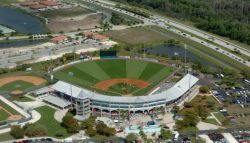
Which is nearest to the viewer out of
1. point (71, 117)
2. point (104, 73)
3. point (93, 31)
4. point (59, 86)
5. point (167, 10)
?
point (71, 117)

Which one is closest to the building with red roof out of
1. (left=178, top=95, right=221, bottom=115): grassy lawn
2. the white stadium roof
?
the white stadium roof

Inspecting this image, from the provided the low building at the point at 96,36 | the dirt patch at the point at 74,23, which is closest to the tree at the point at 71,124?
the low building at the point at 96,36

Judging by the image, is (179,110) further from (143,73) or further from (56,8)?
(56,8)

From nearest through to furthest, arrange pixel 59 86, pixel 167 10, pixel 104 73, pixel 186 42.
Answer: pixel 59 86 < pixel 104 73 < pixel 186 42 < pixel 167 10

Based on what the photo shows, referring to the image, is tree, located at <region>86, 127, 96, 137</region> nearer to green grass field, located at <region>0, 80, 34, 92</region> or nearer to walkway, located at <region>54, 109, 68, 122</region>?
walkway, located at <region>54, 109, 68, 122</region>

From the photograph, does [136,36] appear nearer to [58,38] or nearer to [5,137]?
[58,38]

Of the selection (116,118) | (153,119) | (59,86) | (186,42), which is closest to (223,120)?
(153,119)

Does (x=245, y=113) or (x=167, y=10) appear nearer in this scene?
(x=245, y=113)
